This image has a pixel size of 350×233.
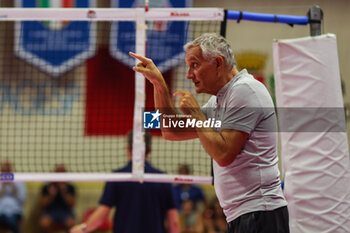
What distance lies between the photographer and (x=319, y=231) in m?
3.00

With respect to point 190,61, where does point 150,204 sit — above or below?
below

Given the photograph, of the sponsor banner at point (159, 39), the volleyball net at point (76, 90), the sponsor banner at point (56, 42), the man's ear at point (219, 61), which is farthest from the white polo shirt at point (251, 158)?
the sponsor banner at point (56, 42)

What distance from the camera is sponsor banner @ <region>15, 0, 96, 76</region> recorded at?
809 cm

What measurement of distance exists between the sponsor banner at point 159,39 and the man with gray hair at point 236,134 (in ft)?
15.2

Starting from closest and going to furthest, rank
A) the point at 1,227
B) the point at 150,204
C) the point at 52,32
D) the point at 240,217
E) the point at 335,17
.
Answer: the point at 240,217 → the point at 150,204 → the point at 1,227 → the point at 335,17 → the point at 52,32

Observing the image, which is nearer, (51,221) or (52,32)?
(51,221)

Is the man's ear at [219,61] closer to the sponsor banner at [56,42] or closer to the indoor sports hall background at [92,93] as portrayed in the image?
the indoor sports hall background at [92,93]

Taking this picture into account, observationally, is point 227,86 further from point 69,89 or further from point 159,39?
point 69,89

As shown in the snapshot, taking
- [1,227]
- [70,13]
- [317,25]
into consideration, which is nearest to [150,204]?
[70,13]

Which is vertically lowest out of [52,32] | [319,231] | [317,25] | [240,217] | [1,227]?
[1,227]

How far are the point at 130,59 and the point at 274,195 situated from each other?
5862 millimetres

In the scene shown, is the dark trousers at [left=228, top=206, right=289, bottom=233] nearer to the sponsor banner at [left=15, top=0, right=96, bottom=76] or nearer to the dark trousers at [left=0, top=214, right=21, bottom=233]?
the dark trousers at [left=0, top=214, right=21, bottom=233]

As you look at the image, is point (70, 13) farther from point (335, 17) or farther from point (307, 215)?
point (335, 17)

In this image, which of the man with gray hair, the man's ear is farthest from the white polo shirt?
the man's ear
